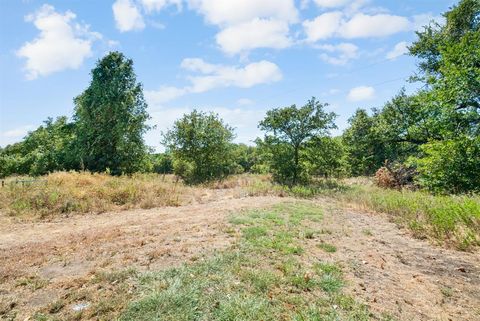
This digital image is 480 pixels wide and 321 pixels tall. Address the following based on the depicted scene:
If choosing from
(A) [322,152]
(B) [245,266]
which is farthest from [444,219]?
(A) [322,152]

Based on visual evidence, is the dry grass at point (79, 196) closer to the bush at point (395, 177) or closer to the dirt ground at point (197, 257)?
the dirt ground at point (197, 257)

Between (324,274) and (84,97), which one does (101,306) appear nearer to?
(324,274)

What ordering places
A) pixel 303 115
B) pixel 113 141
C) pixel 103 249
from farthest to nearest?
pixel 113 141 → pixel 303 115 → pixel 103 249

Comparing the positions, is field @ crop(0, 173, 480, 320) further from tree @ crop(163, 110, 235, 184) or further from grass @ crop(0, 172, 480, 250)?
tree @ crop(163, 110, 235, 184)

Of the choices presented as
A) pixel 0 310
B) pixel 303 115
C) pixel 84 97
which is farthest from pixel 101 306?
pixel 84 97

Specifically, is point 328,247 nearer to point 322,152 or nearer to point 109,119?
point 322,152

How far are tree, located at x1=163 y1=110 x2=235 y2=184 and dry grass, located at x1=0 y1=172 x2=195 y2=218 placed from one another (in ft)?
32.9

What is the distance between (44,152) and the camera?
3066 centimetres

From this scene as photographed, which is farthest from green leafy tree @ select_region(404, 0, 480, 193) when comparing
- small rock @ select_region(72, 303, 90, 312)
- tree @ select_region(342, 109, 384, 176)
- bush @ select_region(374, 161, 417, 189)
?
tree @ select_region(342, 109, 384, 176)

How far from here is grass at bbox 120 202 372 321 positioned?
131 inches

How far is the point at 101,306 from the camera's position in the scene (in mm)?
3389

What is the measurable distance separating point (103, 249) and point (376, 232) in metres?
7.13

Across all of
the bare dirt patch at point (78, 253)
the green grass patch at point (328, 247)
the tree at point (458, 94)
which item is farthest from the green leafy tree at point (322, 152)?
the green grass patch at point (328, 247)

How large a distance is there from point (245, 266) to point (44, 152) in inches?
1317
